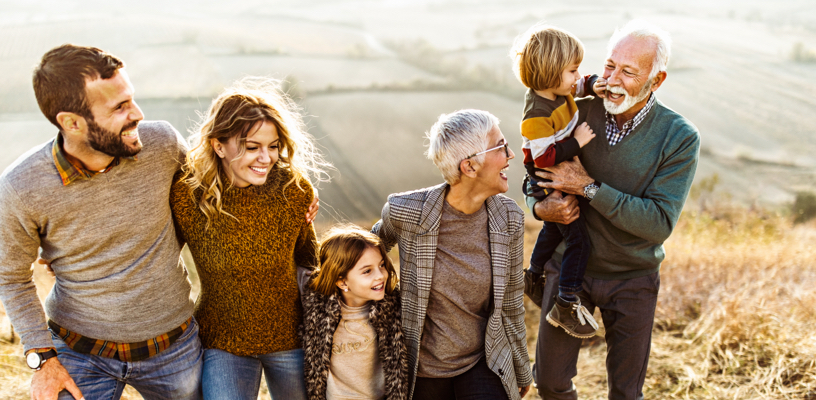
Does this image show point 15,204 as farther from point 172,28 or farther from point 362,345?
point 172,28

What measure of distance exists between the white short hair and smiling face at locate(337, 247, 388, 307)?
48 cm

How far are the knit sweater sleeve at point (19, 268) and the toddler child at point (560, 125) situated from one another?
81.3 inches

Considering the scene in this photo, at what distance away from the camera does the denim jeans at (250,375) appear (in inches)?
89.2

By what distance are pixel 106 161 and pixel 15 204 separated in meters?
0.33

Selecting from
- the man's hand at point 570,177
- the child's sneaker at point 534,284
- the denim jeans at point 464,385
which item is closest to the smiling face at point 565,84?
the man's hand at point 570,177

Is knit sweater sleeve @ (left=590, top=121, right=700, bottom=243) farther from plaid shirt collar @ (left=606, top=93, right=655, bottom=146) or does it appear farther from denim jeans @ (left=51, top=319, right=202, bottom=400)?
denim jeans @ (left=51, top=319, right=202, bottom=400)

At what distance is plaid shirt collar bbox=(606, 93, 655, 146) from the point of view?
2429mm

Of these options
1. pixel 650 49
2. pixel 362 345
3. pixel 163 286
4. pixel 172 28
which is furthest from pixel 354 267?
pixel 172 28

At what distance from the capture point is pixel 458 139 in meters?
2.30

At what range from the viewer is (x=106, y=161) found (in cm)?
206

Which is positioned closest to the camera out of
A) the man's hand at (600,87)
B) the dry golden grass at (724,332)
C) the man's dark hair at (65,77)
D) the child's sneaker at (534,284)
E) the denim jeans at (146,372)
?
the man's dark hair at (65,77)

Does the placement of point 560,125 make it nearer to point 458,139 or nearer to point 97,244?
point 458,139

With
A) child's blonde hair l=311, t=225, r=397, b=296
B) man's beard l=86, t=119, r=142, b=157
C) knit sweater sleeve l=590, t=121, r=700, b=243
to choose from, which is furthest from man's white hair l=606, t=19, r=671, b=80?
man's beard l=86, t=119, r=142, b=157

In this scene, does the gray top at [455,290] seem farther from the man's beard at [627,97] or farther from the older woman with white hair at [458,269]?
the man's beard at [627,97]
